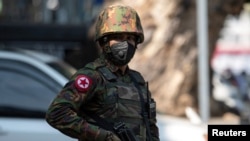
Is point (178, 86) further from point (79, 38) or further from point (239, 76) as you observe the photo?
point (239, 76)

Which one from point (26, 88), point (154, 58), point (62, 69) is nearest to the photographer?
point (26, 88)

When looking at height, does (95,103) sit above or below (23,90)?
below

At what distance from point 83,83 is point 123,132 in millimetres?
289

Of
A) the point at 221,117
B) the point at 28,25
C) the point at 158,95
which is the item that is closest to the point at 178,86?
the point at 158,95


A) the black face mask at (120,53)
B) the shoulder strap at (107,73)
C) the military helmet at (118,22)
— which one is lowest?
the shoulder strap at (107,73)

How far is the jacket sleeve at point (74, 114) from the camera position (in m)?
3.85

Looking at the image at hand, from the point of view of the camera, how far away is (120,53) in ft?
13.0

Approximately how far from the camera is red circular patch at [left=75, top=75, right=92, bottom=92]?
3.88 m

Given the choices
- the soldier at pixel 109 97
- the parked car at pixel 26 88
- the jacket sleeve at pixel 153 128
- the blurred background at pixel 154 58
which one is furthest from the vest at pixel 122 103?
the parked car at pixel 26 88

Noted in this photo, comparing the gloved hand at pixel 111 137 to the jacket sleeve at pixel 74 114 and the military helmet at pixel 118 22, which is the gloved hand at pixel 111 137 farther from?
the military helmet at pixel 118 22

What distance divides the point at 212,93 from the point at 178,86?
60.9 inches

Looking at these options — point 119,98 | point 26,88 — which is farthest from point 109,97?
point 26,88

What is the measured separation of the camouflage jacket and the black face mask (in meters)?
0.04

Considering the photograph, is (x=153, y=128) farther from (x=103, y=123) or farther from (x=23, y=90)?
(x=23, y=90)
